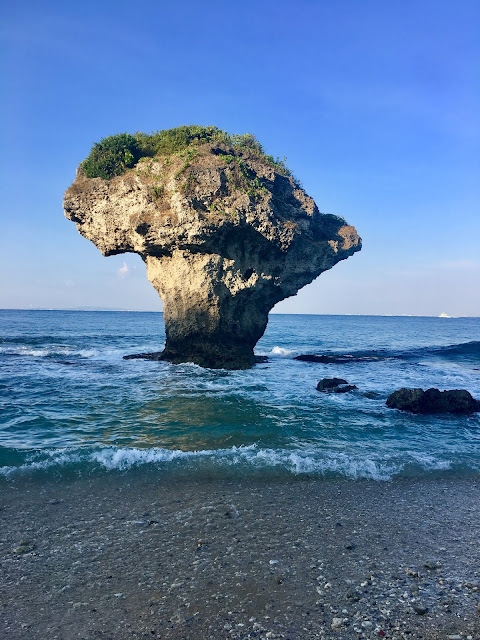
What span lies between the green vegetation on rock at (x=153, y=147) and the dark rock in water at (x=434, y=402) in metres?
18.3

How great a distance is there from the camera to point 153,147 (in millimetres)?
27500

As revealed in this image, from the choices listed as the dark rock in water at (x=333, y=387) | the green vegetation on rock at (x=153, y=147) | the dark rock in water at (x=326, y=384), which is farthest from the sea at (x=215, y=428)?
the green vegetation on rock at (x=153, y=147)

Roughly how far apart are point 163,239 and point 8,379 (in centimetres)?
1203

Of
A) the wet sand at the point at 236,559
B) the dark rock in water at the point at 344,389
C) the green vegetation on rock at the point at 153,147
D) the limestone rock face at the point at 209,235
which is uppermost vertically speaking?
the green vegetation on rock at the point at 153,147

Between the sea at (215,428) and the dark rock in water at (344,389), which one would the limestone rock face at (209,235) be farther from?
the dark rock in water at (344,389)

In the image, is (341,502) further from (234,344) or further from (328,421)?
(234,344)

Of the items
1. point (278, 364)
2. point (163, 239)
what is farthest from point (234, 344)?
point (163, 239)

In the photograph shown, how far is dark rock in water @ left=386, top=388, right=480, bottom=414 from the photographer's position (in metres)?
17.7

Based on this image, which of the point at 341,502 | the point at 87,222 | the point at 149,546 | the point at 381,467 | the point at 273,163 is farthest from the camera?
the point at 273,163

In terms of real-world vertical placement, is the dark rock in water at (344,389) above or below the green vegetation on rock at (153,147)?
below

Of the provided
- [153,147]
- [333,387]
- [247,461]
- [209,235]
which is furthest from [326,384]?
[153,147]

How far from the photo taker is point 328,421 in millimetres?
15312

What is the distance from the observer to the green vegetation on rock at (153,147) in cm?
2614

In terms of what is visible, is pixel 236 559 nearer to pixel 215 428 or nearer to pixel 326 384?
pixel 215 428
